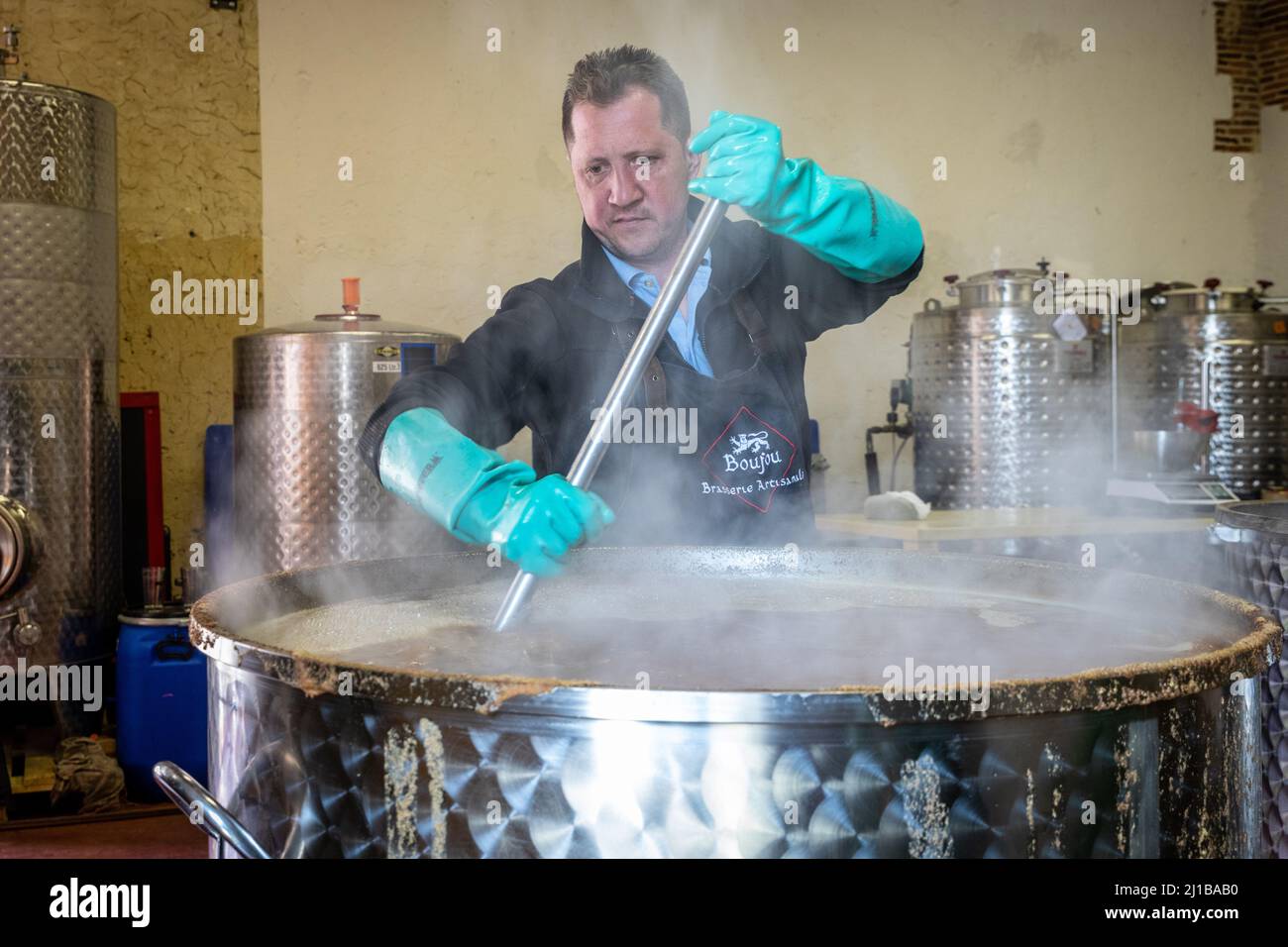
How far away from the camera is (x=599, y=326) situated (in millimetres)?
2328

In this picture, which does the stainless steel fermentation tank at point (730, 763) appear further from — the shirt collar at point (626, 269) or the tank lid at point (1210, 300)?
the tank lid at point (1210, 300)

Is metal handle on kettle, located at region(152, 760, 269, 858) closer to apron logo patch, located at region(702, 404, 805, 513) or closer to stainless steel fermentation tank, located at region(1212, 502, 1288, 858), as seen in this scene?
apron logo patch, located at region(702, 404, 805, 513)

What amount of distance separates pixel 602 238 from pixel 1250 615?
57.2 inches

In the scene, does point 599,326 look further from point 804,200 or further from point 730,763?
point 730,763

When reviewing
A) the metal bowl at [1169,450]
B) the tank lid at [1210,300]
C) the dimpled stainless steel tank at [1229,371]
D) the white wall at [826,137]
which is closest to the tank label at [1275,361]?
the dimpled stainless steel tank at [1229,371]

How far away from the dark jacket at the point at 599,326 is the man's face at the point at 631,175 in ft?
0.24

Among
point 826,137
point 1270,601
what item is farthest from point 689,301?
point 826,137

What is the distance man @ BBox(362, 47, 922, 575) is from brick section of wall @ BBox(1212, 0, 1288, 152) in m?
4.48

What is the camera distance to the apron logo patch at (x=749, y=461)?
2.30 m

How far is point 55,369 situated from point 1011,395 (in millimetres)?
3122

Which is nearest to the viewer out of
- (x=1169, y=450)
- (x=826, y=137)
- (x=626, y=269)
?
(x=626, y=269)

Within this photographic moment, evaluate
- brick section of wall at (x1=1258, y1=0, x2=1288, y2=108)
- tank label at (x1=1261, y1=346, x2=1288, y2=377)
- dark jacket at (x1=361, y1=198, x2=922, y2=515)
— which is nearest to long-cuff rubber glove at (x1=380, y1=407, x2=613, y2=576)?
dark jacket at (x1=361, y1=198, x2=922, y2=515)

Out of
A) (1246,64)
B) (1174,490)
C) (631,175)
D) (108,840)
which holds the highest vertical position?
(1246,64)
